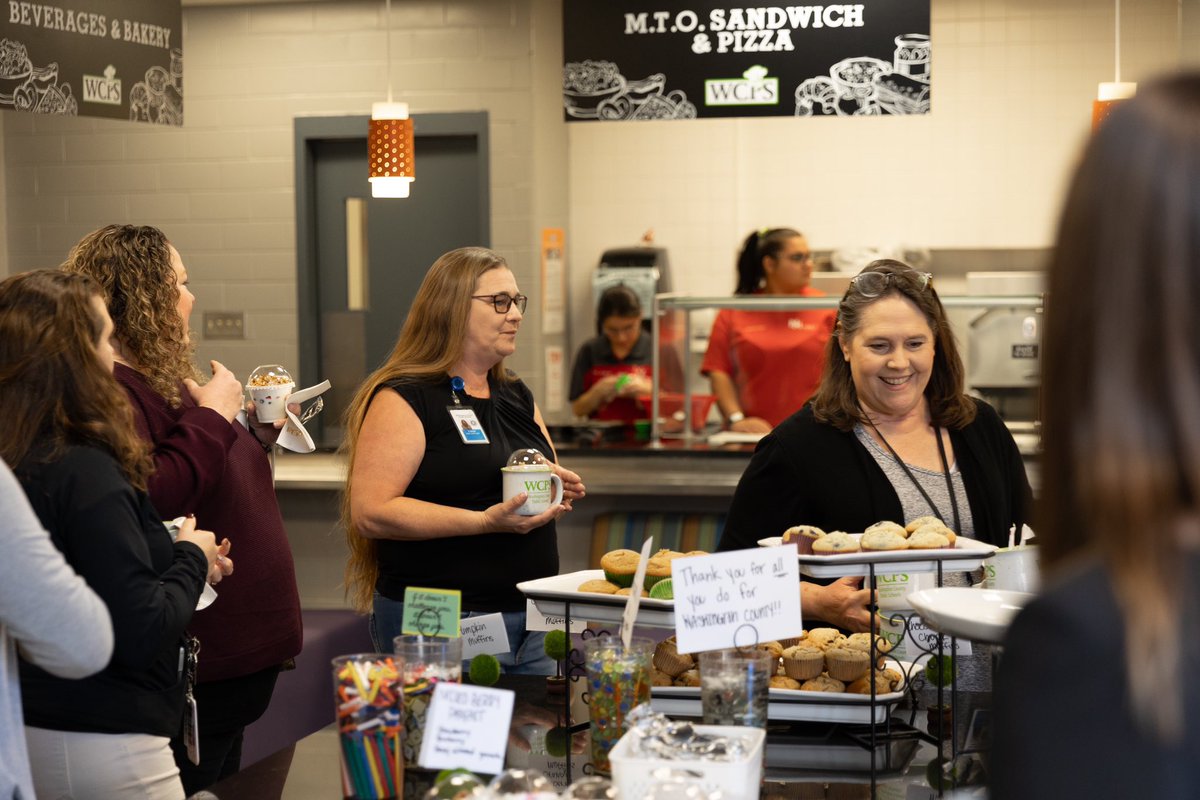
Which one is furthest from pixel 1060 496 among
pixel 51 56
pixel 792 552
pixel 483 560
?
pixel 51 56

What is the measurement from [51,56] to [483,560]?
2.33 m

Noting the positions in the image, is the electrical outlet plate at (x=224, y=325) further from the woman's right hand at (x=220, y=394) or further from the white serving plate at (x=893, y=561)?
the white serving plate at (x=893, y=561)

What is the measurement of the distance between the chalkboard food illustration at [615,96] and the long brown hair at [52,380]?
3.22 m

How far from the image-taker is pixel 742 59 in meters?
5.03

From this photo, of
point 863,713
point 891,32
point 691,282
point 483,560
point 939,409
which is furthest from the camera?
point 691,282

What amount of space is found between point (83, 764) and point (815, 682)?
3.86ft

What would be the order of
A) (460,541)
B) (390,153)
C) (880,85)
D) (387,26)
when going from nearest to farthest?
(460,541) → (390,153) → (880,85) → (387,26)

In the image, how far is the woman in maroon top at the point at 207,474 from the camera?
2602 millimetres

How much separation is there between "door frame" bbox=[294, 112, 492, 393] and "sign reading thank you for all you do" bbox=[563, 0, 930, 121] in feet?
5.41

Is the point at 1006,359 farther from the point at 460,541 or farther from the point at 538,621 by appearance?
the point at 538,621

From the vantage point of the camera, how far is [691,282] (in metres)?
8.45

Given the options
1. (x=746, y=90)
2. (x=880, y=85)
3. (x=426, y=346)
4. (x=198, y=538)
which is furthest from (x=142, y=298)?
(x=880, y=85)

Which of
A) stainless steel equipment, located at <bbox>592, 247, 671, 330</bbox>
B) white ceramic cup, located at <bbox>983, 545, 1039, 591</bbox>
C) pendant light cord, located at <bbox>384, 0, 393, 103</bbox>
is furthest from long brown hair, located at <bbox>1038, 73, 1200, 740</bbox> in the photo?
stainless steel equipment, located at <bbox>592, 247, 671, 330</bbox>

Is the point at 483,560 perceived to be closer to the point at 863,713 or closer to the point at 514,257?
the point at 863,713
